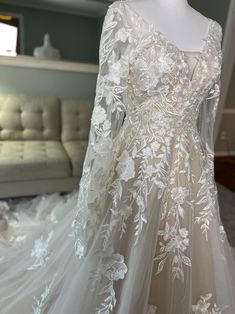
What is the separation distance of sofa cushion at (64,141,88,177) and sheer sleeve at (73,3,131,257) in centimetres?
110

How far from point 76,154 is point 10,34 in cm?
107

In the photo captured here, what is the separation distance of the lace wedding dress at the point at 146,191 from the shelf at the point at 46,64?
1.59 metres

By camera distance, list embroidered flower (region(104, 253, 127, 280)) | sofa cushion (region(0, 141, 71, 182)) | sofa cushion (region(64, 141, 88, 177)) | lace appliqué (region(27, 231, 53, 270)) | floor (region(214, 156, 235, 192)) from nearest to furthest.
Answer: embroidered flower (region(104, 253, 127, 280))
lace appliqué (region(27, 231, 53, 270))
sofa cushion (region(0, 141, 71, 182))
sofa cushion (region(64, 141, 88, 177))
floor (region(214, 156, 235, 192))

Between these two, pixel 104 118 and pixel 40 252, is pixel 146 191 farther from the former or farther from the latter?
pixel 40 252

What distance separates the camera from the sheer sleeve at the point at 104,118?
0.91 m

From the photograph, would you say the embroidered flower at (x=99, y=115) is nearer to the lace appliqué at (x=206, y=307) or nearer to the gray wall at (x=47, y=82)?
the lace appliqué at (x=206, y=307)

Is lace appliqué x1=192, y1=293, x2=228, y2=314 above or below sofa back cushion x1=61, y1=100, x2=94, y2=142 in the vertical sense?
below

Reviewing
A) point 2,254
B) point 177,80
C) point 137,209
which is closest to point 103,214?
point 137,209

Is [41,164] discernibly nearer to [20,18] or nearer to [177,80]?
[20,18]

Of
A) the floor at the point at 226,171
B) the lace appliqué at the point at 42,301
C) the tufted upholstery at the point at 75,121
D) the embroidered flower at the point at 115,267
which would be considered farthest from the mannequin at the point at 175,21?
the floor at the point at 226,171

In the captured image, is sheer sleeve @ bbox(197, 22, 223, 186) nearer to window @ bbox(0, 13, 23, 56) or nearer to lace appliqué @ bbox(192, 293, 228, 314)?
lace appliqué @ bbox(192, 293, 228, 314)

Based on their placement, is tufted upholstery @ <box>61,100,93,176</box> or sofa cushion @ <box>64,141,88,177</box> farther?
tufted upholstery @ <box>61,100,93,176</box>

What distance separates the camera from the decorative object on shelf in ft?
7.48

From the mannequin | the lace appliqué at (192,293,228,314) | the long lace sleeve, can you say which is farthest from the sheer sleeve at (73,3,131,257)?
the lace appliqué at (192,293,228,314)
